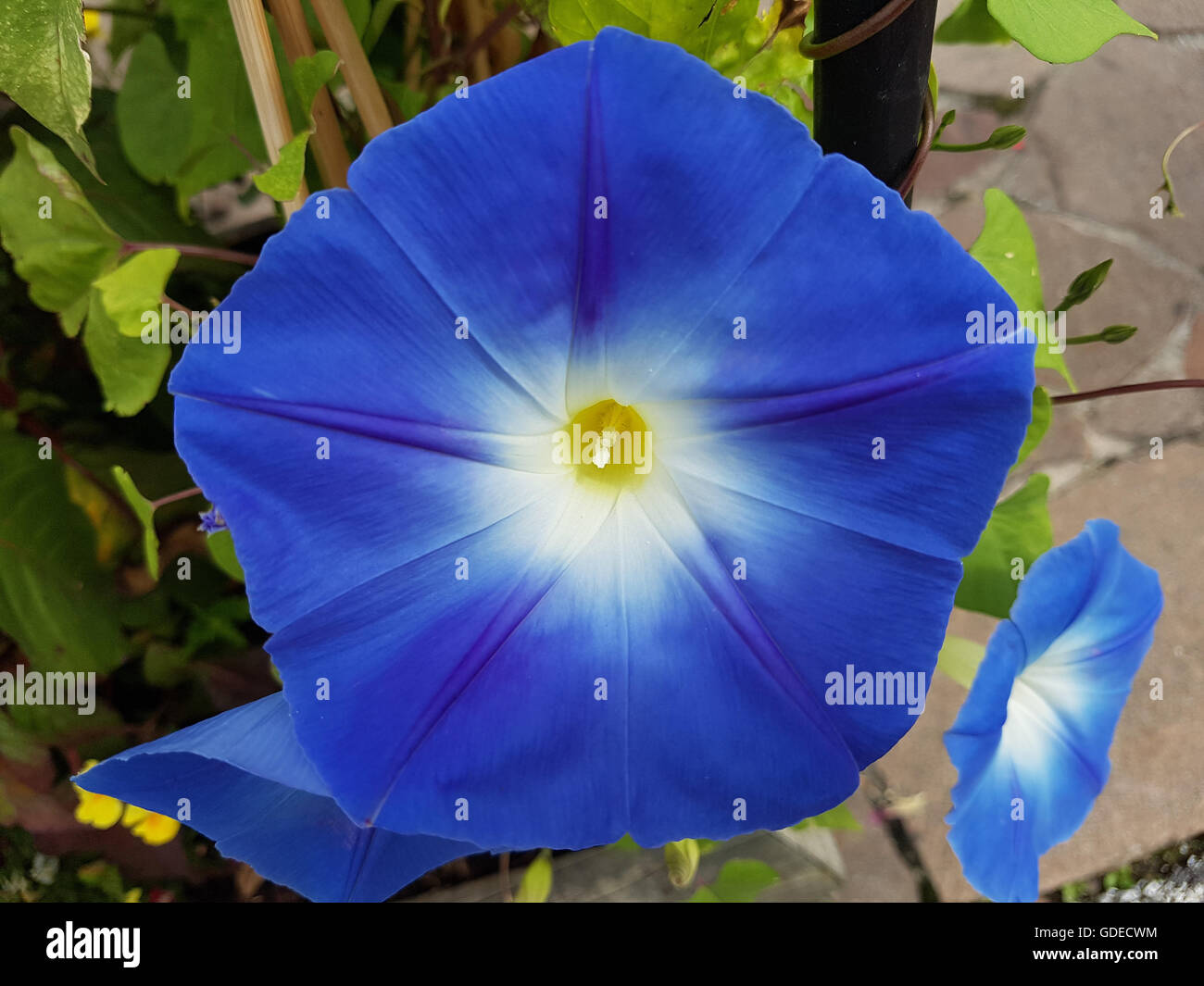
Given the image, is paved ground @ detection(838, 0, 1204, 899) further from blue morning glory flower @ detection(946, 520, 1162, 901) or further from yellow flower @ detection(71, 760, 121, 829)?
yellow flower @ detection(71, 760, 121, 829)

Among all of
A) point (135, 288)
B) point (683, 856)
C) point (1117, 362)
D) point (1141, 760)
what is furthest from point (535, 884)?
point (1117, 362)

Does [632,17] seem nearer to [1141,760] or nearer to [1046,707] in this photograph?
[1046,707]
